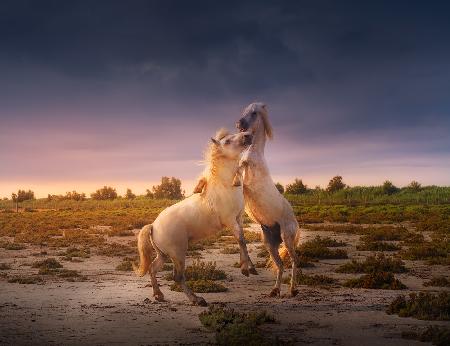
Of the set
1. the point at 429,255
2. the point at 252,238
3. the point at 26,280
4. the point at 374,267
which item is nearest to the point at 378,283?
the point at 374,267

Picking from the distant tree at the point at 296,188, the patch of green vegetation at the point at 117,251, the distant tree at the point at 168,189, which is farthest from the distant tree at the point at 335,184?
the patch of green vegetation at the point at 117,251

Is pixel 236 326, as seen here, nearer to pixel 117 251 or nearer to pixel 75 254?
pixel 75 254

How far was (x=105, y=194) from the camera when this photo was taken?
378 ft

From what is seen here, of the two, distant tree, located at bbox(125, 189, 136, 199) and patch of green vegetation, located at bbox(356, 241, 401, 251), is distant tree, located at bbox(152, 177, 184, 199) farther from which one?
patch of green vegetation, located at bbox(356, 241, 401, 251)

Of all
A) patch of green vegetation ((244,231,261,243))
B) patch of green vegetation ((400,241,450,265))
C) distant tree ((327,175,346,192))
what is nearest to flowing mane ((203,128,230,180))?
patch of green vegetation ((400,241,450,265))

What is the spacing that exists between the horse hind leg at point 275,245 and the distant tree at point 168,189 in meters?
102

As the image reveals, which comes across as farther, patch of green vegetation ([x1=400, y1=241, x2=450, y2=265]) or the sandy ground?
patch of green vegetation ([x1=400, y1=241, x2=450, y2=265])

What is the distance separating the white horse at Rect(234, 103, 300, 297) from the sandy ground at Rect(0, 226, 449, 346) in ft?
3.86

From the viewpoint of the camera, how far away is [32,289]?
11586 mm

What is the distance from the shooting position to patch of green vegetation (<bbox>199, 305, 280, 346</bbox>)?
21.4ft

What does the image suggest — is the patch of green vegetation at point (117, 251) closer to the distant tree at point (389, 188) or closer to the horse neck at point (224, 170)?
the horse neck at point (224, 170)

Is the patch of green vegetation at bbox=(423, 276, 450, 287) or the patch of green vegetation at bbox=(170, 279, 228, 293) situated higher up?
the patch of green vegetation at bbox=(170, 279, 228, 293)

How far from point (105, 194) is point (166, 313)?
110 m

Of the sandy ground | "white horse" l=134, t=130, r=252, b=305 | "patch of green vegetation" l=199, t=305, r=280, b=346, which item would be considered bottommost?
the sandy ground
